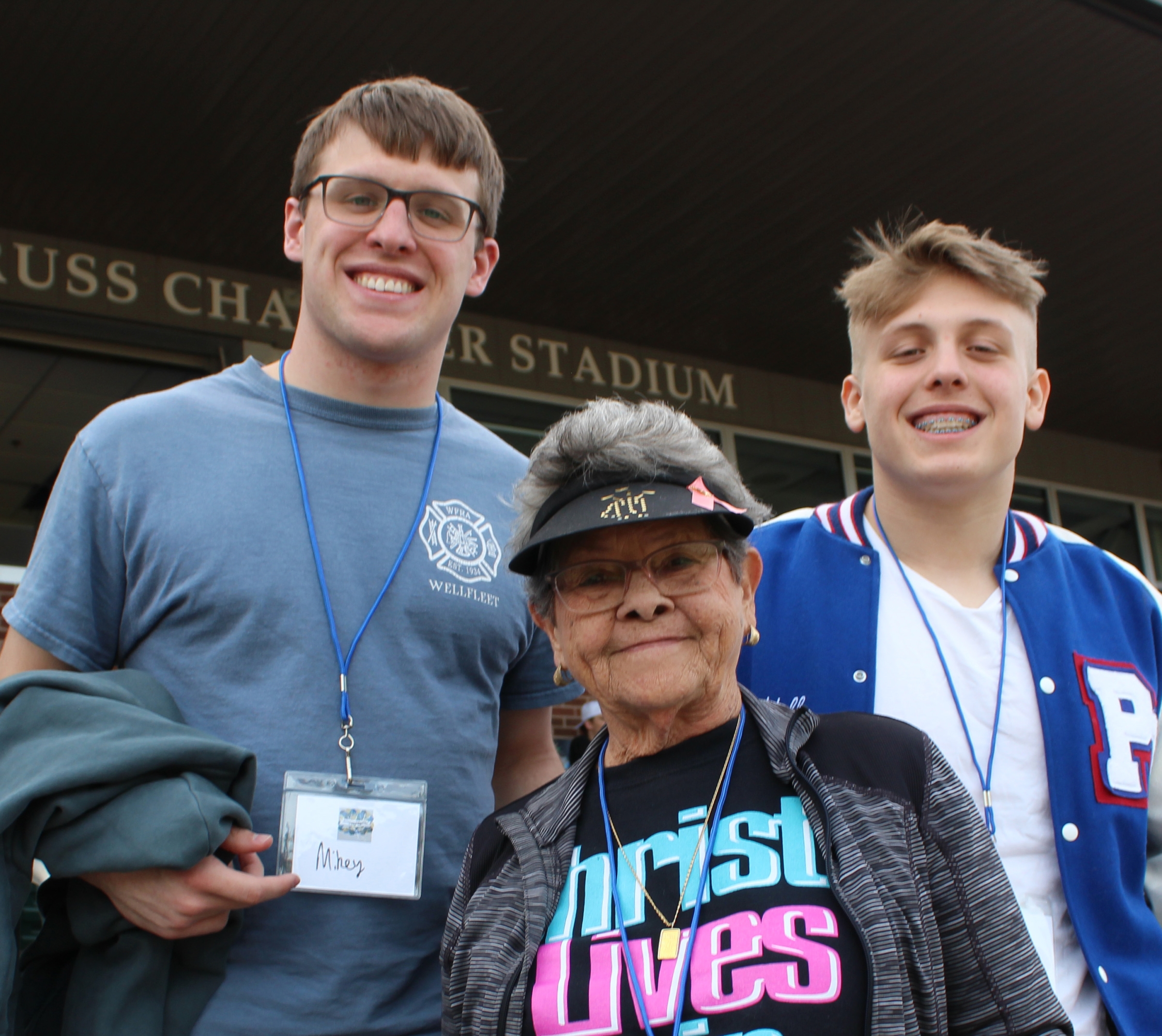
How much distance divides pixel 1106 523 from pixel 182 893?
10.7 metres

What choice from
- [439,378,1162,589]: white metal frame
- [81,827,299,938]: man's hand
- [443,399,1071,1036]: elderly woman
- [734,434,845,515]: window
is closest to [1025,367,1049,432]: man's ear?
[443,399,1071,1036]: elderly woman

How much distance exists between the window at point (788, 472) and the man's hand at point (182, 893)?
24.1ft

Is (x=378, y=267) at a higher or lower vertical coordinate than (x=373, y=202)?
lower

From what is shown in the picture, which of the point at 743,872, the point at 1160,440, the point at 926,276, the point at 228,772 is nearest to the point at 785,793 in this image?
the point at 743,872

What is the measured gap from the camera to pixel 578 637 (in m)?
1.79

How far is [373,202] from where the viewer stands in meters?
2.08

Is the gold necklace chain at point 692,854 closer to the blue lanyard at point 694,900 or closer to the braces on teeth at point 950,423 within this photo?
the blue lanyard at point 694,900

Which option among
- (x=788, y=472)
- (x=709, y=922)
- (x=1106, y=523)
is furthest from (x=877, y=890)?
(x=1106, y=523)

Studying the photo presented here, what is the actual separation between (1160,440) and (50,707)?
11.2m

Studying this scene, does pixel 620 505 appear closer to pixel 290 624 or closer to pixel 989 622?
pixel 290 624

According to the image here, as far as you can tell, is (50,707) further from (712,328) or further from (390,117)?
(712,328)

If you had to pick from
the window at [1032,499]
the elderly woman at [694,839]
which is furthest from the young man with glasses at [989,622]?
the window at [1032,499]

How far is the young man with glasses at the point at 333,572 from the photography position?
5.74ft

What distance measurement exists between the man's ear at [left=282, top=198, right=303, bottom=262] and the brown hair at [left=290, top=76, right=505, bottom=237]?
0.09 ft
